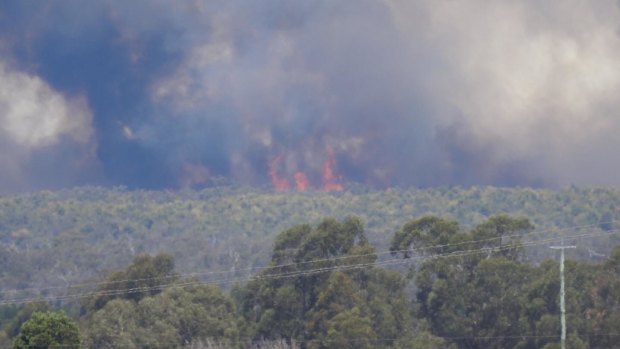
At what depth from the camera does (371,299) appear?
7938 cm

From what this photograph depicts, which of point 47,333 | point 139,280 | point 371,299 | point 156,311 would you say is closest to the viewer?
point 47,333

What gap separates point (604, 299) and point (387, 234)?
297 feet

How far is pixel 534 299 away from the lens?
74.8 metres

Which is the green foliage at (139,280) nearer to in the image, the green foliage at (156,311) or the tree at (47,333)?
the green foliage at (156,311)

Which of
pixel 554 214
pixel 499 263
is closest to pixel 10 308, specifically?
pixel 499 263

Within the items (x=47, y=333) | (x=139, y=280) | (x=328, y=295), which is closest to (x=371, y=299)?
(x=328, y=295)

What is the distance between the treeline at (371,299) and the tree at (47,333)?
15.7m

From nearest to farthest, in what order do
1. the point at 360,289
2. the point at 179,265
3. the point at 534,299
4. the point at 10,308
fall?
the point at 534,299 < the point at 360,289 < the point at 10,308 < the point at 179,265

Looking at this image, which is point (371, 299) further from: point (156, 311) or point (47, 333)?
point (47, 333)

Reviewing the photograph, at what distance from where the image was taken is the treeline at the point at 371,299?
7394cm

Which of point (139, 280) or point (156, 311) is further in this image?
point (139, 280)

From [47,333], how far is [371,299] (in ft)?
96.6

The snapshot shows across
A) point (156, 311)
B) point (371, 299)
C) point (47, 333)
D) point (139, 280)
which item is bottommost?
point (47, 333)

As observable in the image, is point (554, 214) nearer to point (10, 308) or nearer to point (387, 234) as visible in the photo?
point (387, 234)
